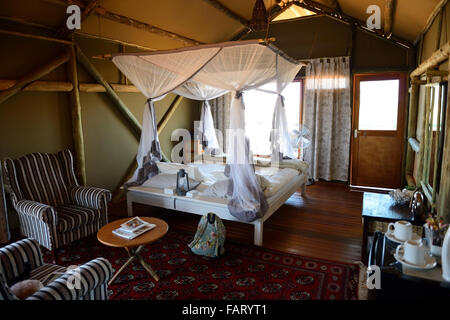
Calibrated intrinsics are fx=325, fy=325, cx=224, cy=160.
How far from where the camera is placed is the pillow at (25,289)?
1.96 meters

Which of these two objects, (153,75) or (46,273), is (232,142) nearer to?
(153,75)

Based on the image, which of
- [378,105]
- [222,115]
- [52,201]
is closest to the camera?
[52,201]

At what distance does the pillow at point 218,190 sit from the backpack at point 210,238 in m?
0.54

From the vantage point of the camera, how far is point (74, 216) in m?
3.46

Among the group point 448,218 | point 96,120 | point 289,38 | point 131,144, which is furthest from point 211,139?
point 448,218

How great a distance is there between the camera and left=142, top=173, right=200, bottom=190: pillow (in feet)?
14.5

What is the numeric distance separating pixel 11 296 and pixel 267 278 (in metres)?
2.07

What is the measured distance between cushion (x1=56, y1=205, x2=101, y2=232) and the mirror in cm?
339

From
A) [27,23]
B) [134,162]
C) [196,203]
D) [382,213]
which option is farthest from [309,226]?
[27,23]

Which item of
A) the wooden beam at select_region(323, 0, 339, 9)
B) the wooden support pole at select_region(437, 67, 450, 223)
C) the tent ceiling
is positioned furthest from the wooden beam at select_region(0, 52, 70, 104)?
the wooden support pole at select_region(437, 67, 450, 223)

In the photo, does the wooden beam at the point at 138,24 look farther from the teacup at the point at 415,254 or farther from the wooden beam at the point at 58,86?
the teacup at the point at 415,254

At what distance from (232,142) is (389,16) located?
3.05m

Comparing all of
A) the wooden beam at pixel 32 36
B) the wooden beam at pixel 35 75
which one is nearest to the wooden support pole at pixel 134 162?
the wooden beam at pixel 35 75

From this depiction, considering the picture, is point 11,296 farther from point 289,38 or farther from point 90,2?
point 289,38
